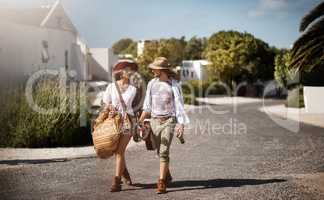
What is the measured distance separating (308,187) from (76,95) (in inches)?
304

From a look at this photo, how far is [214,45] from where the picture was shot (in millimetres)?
56469

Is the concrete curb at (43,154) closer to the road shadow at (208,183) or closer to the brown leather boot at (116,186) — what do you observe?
the road shadow at (208,183)

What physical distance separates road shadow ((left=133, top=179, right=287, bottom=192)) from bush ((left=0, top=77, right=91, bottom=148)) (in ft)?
18.6

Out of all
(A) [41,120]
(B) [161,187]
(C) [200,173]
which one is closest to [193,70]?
(A) [41,120]

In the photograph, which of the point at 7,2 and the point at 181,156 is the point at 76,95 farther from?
the point at 7,2

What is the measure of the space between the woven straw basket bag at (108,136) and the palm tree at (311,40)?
1367 centimetres

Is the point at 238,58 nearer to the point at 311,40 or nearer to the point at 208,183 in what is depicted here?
the point at 311,40

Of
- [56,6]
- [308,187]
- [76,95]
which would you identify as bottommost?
[308,187]

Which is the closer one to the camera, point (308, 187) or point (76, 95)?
point (308, 187)

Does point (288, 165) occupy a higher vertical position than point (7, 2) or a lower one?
lower

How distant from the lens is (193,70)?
6072 cm

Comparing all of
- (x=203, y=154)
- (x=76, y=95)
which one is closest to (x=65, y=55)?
(x=76, y=95)

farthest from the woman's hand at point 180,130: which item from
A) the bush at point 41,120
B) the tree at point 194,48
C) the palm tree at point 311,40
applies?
the tree at point 194,48

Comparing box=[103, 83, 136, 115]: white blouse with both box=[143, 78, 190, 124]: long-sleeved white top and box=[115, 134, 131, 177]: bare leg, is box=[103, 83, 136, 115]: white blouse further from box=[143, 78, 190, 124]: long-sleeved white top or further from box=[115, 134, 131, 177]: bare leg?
box=[115, 134, 131, 177]: bare leg
